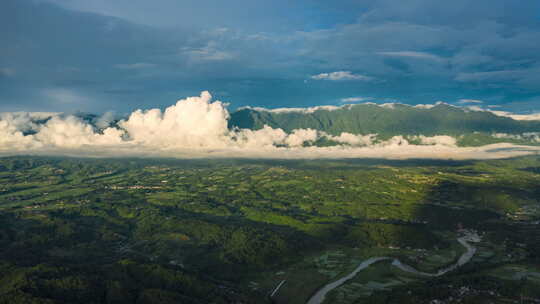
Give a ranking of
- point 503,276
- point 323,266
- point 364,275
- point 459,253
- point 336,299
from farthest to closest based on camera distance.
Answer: point 459,253
point 323,266
point 364,275
point 503,276
point 336,299

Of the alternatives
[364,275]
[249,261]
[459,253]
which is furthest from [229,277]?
[459,253]

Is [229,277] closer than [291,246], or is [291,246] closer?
[229,277]

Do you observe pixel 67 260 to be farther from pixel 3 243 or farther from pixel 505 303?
pixel 505 303

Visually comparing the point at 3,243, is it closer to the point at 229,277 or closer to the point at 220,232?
the point at 220,232

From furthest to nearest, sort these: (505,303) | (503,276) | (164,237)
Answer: (164,237) < (503,276) < (505,303)

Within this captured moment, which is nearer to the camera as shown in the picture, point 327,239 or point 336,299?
point 336,299

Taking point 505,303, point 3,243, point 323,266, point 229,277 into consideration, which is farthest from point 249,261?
point 3,243

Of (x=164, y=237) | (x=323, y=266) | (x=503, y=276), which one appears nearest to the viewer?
(x=503, y=276)

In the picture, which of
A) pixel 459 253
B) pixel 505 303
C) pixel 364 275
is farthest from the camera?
pixel 459 253
